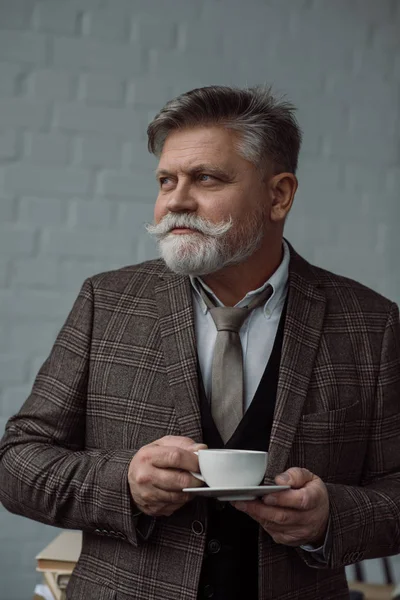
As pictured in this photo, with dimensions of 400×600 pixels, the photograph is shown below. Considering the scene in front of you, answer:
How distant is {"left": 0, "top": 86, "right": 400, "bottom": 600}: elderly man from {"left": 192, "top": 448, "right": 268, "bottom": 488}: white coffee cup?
8 centimetres

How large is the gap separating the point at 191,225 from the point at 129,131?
148 cm

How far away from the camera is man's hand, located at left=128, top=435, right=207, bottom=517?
4.74 feet

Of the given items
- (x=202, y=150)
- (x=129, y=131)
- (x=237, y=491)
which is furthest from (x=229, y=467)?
(x=129, y=131)

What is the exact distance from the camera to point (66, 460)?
168 cm

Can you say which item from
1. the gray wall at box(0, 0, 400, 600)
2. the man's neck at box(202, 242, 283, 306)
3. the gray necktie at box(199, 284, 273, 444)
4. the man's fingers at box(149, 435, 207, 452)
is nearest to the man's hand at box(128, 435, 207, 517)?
the man's fingers at box(149, 435, 207, 452)

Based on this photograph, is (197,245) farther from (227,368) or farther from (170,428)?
(170,428)

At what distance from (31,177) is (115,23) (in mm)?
631

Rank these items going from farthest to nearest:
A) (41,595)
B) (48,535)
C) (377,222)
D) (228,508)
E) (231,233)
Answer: (377,222) < (48,535) < (41,595) < (231,233) < (228,508)

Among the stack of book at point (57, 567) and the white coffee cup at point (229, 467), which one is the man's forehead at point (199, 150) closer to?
the white coffee cup at point (229, 467)

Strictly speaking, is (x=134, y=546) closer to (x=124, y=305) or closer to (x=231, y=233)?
(x=124, y=305)

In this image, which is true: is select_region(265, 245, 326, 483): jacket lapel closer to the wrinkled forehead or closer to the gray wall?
the wrinkled forehead

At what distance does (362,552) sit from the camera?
67.3 inches

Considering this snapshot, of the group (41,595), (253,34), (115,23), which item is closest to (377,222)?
(253,34)

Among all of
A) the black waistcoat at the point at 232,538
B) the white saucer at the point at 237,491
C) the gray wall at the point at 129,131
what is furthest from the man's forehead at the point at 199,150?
the gray wall at the point at 129,131
